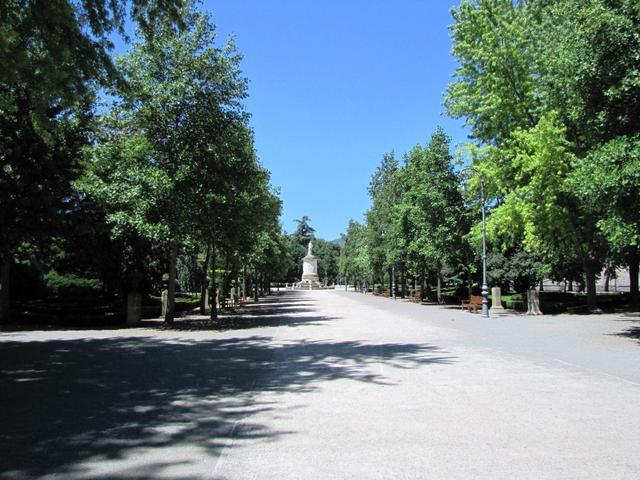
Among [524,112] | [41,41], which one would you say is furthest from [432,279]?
[41,41]

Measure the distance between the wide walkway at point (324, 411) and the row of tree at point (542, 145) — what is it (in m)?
6.05

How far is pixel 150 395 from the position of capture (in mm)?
8508

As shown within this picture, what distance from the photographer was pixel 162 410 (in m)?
7.47

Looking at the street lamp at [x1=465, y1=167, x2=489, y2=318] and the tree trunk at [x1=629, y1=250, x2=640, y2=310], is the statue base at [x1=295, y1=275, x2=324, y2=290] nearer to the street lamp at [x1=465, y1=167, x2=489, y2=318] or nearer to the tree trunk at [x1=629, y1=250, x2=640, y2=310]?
the street lamp at [x1=465, y1=167, x2=489, y2=318]

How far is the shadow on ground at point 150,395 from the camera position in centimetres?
544

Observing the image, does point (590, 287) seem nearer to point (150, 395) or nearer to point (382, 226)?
point (150, 395)

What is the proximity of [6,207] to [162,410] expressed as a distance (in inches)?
612

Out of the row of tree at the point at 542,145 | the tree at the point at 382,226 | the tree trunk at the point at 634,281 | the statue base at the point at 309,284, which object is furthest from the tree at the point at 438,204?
the statue base at the point at 309,284

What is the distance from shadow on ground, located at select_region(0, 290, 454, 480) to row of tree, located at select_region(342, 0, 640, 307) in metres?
8.34

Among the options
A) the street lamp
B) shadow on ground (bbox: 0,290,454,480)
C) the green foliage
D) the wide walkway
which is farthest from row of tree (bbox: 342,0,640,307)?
the green foliage

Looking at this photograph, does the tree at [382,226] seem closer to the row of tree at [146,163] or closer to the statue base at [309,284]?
the row of tree at [146,163]

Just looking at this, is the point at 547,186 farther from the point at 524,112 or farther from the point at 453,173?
the point at 453,173

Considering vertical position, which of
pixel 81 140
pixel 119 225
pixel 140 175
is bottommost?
pixel 119 225

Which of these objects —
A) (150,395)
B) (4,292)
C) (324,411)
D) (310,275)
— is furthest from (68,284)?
(310,275)
